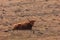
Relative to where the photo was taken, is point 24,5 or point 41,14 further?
point 24,5

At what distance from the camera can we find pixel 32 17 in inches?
171

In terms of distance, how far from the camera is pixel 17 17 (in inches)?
174

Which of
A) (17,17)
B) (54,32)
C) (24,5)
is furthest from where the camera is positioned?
(24,5)

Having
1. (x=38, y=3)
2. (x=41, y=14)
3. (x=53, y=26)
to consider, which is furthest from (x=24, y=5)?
(x=53, y=26)

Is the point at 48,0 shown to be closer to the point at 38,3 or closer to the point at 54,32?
the point at 38,3

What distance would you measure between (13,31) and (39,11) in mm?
1132

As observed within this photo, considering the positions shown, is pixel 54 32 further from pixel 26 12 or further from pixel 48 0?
pixel 48 0

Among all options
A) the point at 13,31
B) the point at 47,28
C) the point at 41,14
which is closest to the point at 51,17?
the point at 41,14

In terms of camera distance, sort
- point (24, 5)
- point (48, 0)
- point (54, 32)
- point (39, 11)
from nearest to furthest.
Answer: point (54, 32), point (39, 11), point (24, 5), point (48, 0)

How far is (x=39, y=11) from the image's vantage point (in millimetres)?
4746

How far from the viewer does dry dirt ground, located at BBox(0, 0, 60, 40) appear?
361 cm

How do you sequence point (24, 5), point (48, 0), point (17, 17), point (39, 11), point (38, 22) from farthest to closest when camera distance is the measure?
point (48, 0) → point (24, 5) → point (39, 11) → point (17, 17) → point (38, 22)

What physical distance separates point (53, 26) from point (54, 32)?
247mm

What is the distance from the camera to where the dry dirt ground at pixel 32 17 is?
11.8ft
